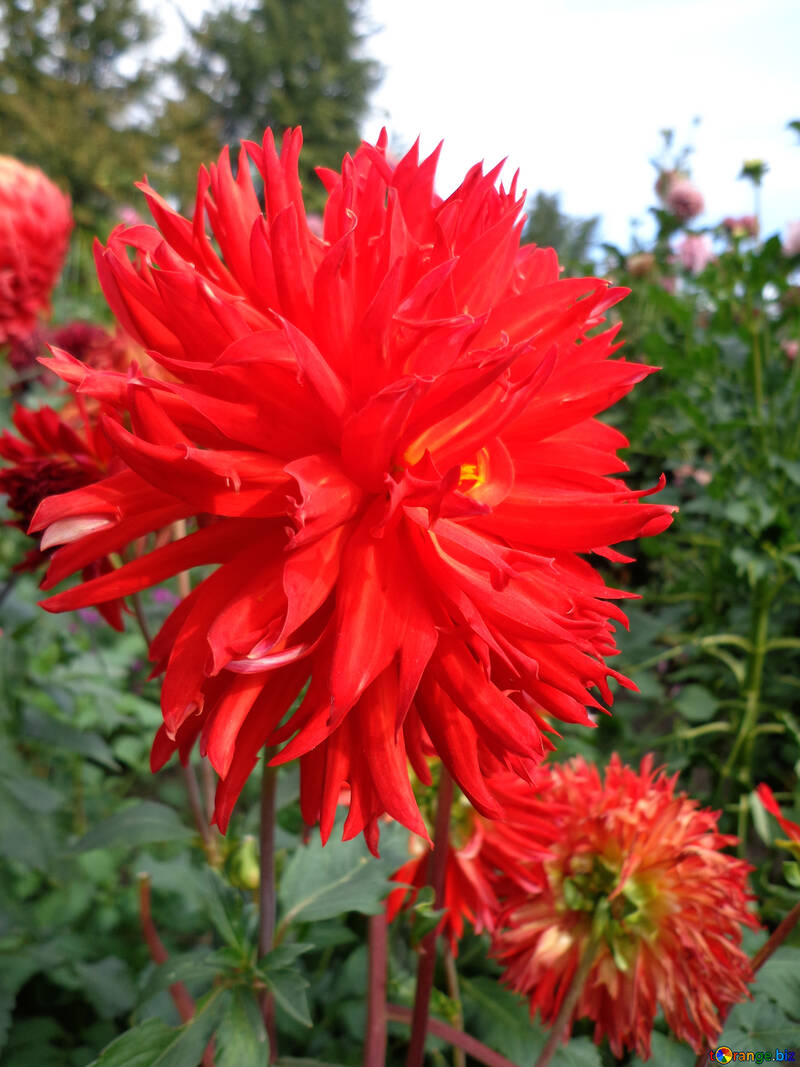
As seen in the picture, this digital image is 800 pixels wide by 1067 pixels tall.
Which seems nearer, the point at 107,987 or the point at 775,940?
the point at 775,940

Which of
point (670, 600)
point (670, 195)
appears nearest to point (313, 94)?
point (670, 195)

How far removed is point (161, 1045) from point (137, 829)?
10.9 inches

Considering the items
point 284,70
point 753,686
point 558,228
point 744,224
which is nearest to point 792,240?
point 744,224

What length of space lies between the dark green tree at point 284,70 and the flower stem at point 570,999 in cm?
2236

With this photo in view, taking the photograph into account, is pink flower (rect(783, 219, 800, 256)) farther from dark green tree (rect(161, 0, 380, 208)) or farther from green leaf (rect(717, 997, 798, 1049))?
dark green tree (rect(161, 0, 380, 208))

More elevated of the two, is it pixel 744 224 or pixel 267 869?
pixel 744 224

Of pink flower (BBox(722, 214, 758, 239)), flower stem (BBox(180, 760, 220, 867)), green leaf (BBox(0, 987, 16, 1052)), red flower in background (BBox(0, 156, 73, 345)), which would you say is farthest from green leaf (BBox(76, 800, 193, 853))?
pink flower (BBox(722, 214, 758, 239))

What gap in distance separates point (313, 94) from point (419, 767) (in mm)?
25299

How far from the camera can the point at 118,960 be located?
52.3 inches

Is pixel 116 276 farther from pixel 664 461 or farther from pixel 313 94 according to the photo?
pixel 313 94

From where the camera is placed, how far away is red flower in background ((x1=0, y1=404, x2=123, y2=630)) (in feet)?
2.52

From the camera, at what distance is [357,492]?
534 mm

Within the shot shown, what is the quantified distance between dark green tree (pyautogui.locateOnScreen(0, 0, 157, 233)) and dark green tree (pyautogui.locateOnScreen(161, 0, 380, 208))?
1818 mm

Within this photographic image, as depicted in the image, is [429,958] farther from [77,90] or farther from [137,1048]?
[77,90]
